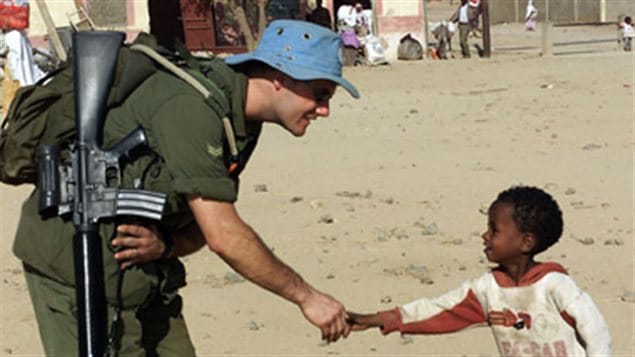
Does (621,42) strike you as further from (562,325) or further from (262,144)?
(562,325)

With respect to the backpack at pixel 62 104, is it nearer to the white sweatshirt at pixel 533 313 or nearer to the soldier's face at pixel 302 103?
the soldier's face at pixel 302 103

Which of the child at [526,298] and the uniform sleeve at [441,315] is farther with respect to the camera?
the uniform sleeve at [441,315]

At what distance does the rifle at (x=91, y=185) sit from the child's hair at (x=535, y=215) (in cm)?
109

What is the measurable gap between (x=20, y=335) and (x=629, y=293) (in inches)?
128

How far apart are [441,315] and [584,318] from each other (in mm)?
545

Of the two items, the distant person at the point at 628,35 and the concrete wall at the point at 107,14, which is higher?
the concrete wall at the point at 107,14

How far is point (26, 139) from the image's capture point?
4.38 meters

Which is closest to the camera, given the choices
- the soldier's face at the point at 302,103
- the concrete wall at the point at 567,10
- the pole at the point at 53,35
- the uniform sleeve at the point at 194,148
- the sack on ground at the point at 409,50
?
the uniform sleeve at the point at 194,148

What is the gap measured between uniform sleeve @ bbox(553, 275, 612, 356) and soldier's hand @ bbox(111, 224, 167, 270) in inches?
48.9

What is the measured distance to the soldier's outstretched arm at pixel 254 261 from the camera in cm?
423

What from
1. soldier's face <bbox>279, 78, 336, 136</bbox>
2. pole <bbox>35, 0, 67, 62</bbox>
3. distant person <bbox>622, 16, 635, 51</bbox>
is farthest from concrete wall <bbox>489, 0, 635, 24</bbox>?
soldier's face <bbox>279, 78, 336, 136</bbox>

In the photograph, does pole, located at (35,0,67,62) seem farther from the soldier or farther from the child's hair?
the child's hair

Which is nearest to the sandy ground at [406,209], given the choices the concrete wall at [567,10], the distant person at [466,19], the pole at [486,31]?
the pole at [486,31]

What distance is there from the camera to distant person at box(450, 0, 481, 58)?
31047mm
